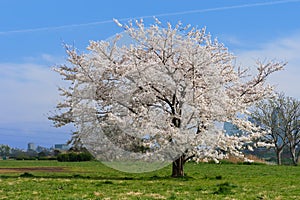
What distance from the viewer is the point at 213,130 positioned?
22.6 meters

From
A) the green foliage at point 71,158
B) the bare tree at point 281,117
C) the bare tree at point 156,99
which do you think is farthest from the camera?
the bare tree at point 281,117

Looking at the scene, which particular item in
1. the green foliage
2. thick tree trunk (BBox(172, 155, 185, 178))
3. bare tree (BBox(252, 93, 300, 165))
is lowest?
thick tree trunk (BBox(172, 155, 185, 178))

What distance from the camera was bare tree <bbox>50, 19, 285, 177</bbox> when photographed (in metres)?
21.9

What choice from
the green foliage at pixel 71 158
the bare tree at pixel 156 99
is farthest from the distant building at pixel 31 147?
the bare tree at pixel 156 99

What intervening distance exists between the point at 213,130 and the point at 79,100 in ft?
23.4

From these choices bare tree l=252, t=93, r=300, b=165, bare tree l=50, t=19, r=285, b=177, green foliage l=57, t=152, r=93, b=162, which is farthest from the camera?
bare tree l=252, t=93, r=300, b=165

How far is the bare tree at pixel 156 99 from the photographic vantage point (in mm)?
21938

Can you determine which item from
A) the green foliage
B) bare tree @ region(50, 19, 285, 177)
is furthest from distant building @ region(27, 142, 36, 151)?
bare tree @ region(50, 19, 285, 177)

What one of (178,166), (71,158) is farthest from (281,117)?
(178,166)

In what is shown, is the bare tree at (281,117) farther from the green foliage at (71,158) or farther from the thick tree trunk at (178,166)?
the thick tree trunk at (178,166)

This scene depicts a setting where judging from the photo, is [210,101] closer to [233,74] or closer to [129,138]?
[233,74]

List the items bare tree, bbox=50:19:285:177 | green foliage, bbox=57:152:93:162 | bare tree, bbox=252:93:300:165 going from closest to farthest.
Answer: bare tree, bbox=50:19:285:177, green foliage, bbox=57:152:93:162, bare tree, bbox=252:93:300:165

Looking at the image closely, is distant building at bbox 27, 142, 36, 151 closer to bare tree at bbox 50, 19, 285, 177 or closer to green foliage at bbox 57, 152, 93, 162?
green foliage at bbox 57, 152, 93, 162

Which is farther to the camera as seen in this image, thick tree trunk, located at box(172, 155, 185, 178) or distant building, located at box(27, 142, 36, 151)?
distant building, located at box(27, 142, 36, 151)
